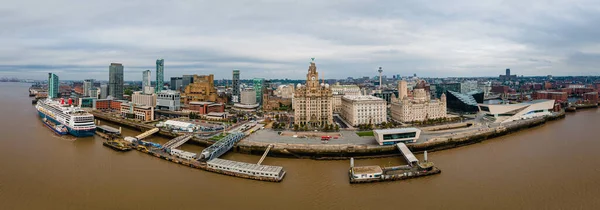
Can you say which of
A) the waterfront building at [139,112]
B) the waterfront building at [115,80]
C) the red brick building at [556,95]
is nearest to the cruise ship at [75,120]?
the waterfront building at [139,112]

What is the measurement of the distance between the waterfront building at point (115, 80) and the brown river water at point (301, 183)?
126ft

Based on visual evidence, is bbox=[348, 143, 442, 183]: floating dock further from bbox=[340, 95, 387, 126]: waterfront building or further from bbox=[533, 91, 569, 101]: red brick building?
bbox=[533, 91, 569, 101]: red brick building

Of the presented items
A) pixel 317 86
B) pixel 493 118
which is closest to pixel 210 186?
pixel 317 86

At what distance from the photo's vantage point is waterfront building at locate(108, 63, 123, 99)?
186 ft

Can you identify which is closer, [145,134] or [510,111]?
[145,134]

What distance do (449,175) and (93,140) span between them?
25100 millimetres

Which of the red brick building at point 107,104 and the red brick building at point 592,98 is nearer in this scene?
the red brick building at point 107,104

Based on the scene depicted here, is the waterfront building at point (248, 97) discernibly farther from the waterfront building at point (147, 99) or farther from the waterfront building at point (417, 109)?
the waterfront building at point (417, 109)

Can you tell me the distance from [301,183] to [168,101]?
32654 millimetres

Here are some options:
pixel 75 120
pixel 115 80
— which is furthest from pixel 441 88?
pixel 115 80

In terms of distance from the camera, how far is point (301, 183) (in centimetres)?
1505

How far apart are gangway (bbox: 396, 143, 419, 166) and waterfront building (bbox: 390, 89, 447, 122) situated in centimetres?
1216

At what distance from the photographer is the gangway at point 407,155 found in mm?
16969

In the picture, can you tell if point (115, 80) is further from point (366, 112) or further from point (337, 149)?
point (337, 149)
